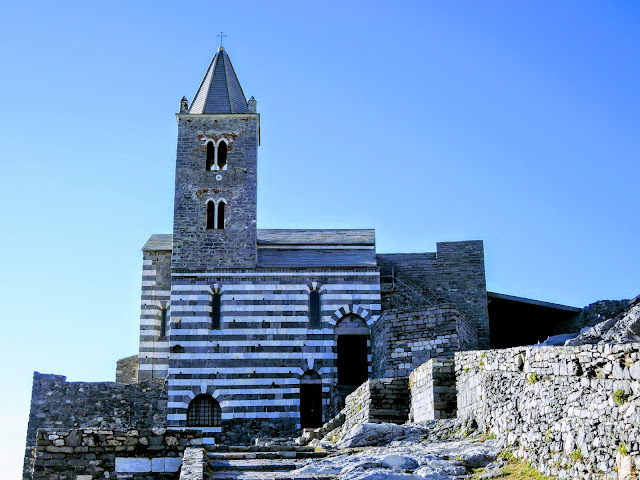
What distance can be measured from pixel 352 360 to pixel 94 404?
9.52 meters

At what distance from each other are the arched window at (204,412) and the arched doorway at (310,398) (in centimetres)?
306

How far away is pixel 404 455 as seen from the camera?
14203 millimetres

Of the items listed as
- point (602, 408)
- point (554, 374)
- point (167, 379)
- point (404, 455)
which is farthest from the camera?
point (167, 379)

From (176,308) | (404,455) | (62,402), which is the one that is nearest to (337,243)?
(176,308)

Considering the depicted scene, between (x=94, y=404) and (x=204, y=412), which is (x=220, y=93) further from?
(x=94, y=404)

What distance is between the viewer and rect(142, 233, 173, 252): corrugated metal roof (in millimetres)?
36812

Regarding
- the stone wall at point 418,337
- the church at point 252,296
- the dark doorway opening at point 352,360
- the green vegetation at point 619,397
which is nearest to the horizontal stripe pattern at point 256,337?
the church at point 252,296

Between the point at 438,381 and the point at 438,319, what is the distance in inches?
417

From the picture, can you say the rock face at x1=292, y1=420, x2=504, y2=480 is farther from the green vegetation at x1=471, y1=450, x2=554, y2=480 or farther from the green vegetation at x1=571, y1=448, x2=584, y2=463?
the green vegetation at x1=571, y1=448, x2=584, y2=463

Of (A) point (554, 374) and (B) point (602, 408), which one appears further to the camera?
(A) point (554, 374)

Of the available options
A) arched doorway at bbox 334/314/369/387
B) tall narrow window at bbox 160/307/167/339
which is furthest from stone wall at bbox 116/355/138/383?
arched doorway at bbox 334/314/369/387

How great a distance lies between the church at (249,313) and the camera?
3344 centimetres

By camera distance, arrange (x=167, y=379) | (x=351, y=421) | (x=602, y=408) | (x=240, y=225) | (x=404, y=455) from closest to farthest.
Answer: (x=602, y=408)
(x=404, y=455)
(x=351, y=421)
(x=167, y=379)
(x=240, y=225)

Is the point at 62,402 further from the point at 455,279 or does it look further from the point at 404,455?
the point at 404,455
